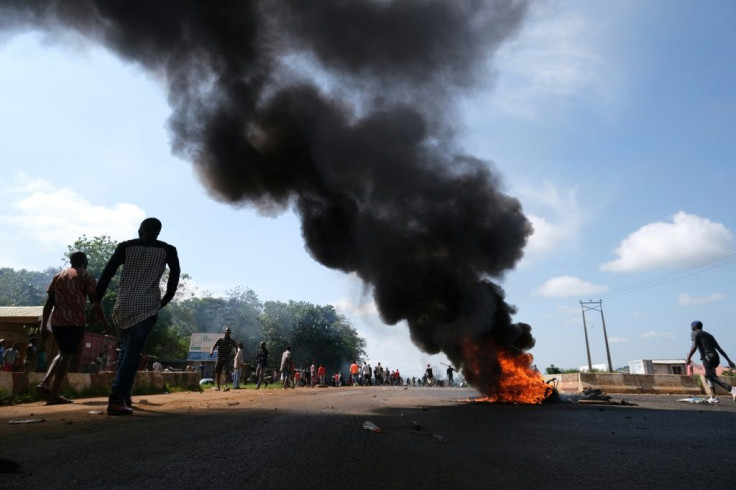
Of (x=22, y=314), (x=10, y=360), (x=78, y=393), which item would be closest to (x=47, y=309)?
(x=78, y=393)

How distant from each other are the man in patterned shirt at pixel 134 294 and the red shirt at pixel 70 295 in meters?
1.45

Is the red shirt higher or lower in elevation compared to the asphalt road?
higher

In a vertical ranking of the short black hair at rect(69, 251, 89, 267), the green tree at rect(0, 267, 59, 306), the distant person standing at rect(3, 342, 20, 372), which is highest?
the green tree at rect(0, 267, 59, 306)

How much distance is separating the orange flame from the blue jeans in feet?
23.8

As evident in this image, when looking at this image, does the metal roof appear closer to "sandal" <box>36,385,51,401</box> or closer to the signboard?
"sandal" <box>36,385,51,401</box>

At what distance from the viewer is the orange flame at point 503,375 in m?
8.90

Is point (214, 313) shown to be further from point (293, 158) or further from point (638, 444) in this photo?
point (638, 444)

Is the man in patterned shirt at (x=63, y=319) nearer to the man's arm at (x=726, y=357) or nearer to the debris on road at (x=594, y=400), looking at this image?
the debris on road at (x=594, y=400)

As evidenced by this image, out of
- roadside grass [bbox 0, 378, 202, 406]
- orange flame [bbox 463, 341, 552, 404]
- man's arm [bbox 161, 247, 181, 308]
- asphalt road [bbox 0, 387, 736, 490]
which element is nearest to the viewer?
asphalt road [bbox 0, 387, 736, 490]

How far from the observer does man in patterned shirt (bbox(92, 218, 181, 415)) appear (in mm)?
4191

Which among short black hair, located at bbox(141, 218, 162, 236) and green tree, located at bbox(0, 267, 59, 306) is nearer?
short black hair, located at bbox(141, 218, 162, 236)

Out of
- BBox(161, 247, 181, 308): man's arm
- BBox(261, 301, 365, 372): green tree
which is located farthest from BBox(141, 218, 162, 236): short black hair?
BBox(261, 301, 365, 372): green tree

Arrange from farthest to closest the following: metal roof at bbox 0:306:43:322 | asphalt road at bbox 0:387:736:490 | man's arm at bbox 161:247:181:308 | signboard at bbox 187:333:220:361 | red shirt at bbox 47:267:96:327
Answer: signboard at bbox 187:333:220:361
metal roof at bbox 0:306:43:322
red shirt at bbox 47:267:96:327
man's arm at bbox 161:247:181:308
asphalt road at bbox 0:387:736:490

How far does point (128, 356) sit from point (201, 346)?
48.7 meters
